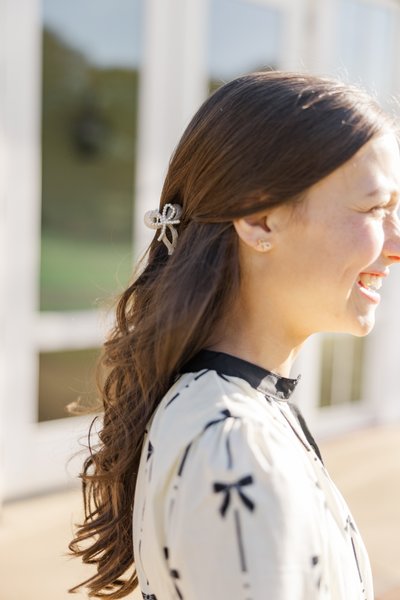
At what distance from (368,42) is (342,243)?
405 cm

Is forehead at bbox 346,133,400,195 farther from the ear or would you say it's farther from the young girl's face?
the ear

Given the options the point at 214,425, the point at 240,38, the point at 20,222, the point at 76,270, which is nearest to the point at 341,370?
the point at 76,270

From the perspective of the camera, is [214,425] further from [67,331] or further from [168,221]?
[67,331]

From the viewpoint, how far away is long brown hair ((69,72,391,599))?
89 centimetres

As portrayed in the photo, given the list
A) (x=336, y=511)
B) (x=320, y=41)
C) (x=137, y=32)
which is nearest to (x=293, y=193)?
(x=336, y=511)

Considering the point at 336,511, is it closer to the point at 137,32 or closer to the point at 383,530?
the point at 383,530

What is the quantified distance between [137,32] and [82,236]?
103cm

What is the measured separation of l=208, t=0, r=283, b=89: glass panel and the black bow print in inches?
130

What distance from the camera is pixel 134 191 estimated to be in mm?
3688

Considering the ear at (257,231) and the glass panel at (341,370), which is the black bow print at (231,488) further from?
the glass panel at (341,370)

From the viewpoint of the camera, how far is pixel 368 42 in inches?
179

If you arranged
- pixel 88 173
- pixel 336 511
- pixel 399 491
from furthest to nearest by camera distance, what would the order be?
pixel 399 491
pixel 88 173
pixel 336 511

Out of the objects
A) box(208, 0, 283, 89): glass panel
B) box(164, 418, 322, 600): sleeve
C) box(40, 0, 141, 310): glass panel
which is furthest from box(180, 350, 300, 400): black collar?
box(208, 0, 283, 89): glass panel

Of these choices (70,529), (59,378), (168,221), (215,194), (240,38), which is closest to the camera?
(215,194)
